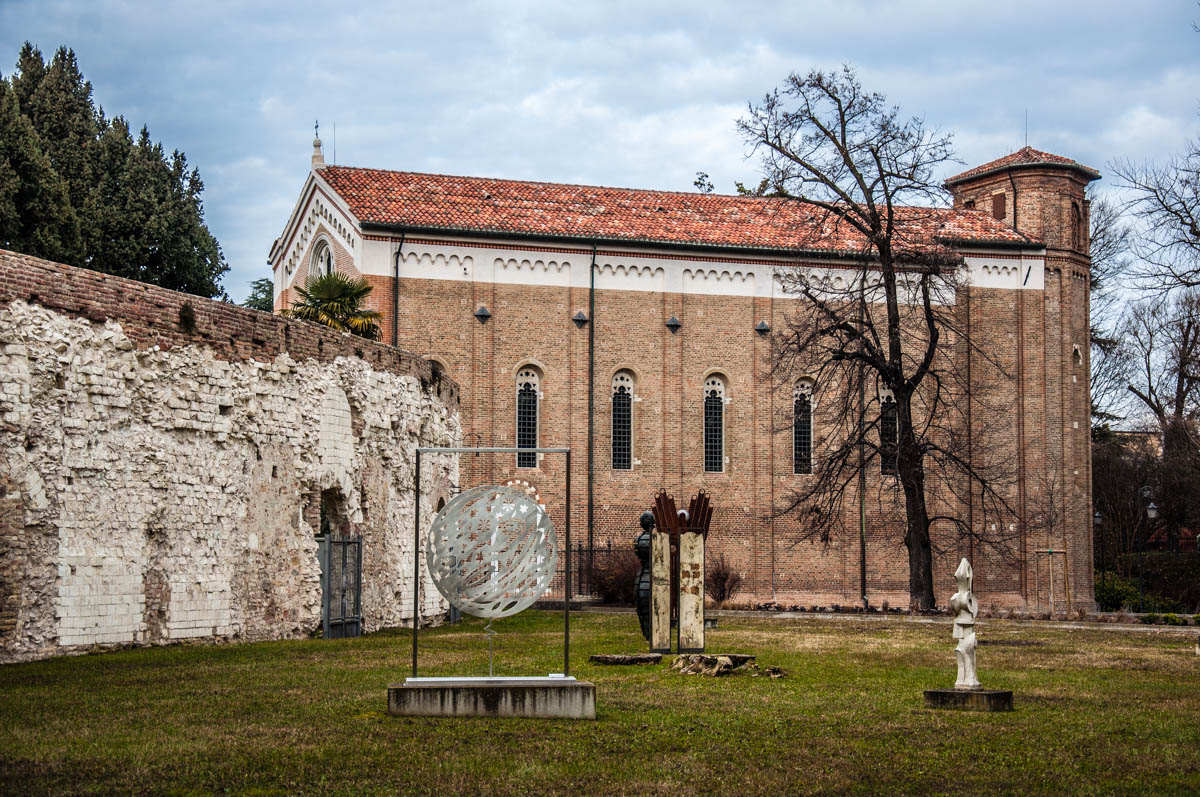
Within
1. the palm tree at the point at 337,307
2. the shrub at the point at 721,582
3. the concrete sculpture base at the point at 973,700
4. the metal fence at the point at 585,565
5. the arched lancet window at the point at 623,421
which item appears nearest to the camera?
the concrete sculpture base at the point at 973,700

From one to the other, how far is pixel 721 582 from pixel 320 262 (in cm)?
1705

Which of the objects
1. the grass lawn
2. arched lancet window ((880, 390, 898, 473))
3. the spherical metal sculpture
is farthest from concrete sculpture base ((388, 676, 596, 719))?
arched lancet window ((880, 390, 898, 473))

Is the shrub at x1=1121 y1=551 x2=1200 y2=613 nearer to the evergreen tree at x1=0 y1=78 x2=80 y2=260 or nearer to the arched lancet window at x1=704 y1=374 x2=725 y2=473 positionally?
the arched lancet window at x1=704 y1=374 x2=725 y2=473

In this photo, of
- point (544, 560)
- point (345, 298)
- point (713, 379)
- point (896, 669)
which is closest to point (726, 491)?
point (713, 379)

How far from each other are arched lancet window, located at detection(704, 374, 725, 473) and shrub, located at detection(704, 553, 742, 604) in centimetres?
375

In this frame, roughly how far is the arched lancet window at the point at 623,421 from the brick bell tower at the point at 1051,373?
42.9 feet

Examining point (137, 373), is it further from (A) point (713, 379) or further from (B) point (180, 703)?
(A) point (713, 379)

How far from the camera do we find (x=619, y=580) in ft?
122

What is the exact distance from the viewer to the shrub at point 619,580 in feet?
121

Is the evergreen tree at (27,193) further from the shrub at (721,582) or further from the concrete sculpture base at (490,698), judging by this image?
the concrete sculpture base at (490,698)

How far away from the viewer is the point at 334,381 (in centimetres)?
2238

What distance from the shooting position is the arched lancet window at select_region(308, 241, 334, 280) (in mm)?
43247

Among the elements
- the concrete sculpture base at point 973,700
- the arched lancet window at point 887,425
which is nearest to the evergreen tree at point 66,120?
the arched lancet window at point 887,425

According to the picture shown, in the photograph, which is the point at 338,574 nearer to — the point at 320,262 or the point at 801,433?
the point at 320,262
